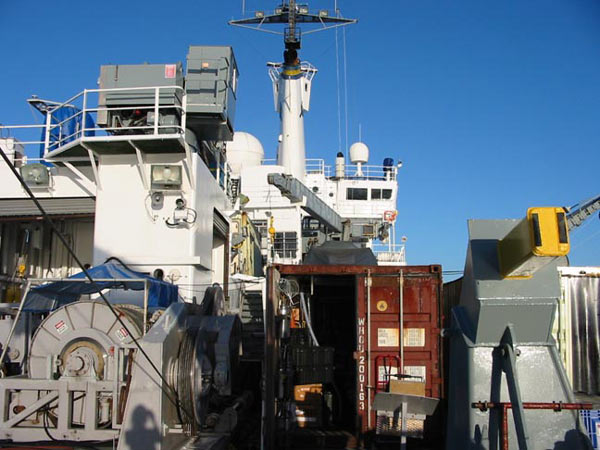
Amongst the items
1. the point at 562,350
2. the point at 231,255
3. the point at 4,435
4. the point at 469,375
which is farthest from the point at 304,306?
the point at 231,255

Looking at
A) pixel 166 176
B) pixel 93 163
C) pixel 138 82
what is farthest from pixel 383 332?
pixel 138 82

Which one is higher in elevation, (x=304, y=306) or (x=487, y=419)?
(x=304, y=306)

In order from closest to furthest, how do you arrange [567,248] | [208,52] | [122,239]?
[567,248], [122,239], [208,52]

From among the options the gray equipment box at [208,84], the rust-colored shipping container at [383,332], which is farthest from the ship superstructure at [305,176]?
the rust-colored shipping container at [383,332]

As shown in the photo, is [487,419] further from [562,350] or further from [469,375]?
[562,350]

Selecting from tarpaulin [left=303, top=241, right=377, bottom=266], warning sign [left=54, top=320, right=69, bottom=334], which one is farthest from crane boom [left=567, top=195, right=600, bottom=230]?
warning sign [left=54, top=320, right=69, bottom=334]

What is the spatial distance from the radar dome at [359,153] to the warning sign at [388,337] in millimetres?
24610

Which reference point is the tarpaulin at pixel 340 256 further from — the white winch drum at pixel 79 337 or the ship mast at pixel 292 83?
the ship mast at pixel 292 83

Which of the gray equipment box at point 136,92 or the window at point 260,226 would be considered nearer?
the gray equipment box at point 136,92

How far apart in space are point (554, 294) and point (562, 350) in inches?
117

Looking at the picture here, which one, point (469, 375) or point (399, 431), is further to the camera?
point (399, 431)

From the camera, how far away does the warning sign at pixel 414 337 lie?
10.2 m

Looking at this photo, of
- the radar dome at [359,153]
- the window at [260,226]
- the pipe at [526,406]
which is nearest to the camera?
the pipe at [526,406]

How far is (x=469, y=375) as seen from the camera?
8.52m
